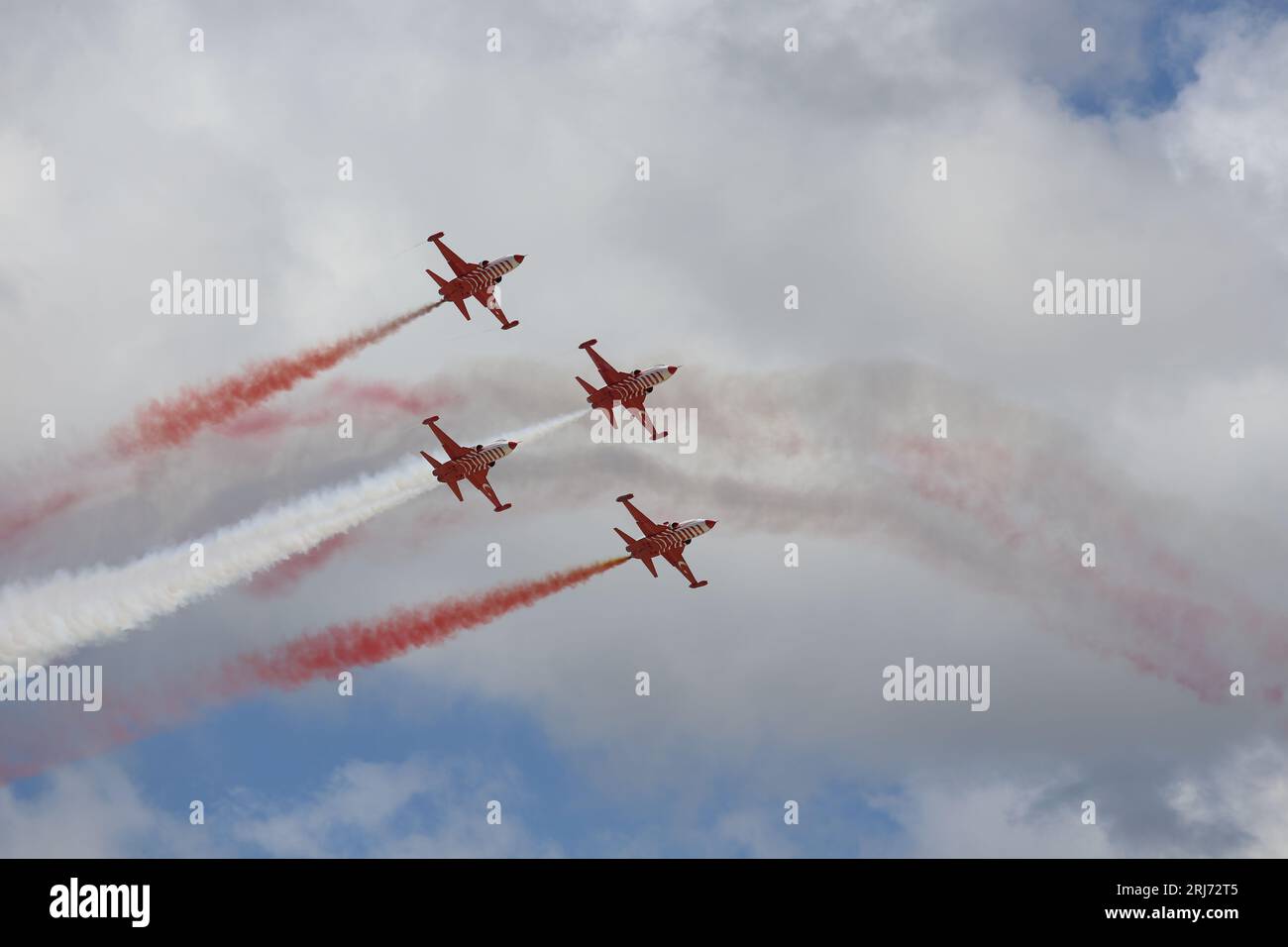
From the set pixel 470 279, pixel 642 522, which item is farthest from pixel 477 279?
pixel 642 522

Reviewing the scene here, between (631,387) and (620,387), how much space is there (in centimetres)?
70

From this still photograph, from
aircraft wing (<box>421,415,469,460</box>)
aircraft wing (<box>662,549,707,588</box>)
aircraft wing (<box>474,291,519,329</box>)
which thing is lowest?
aircraft wing (<box>662,549,707,588</box>)

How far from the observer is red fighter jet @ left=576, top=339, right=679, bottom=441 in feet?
513

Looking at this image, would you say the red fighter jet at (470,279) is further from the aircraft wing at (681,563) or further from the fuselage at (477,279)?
the aircraft wing at (681,563)

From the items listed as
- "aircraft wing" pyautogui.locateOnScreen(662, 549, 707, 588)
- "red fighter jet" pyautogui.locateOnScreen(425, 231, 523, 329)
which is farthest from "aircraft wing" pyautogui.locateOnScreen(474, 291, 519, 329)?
A: "aircraft wing" pyautogui.locateOnScreen(662, 549, 707, 588)

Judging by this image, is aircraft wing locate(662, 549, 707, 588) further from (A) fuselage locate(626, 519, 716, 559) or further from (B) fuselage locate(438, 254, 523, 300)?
(B) fuselage locate(438, 254, 523, 300)

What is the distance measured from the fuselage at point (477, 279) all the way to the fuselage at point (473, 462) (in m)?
8.40

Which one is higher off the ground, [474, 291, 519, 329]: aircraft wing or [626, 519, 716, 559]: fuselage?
[474, 291, 519, 329]: aircraft wing

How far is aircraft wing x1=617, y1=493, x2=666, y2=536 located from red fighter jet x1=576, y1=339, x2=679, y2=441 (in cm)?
386
